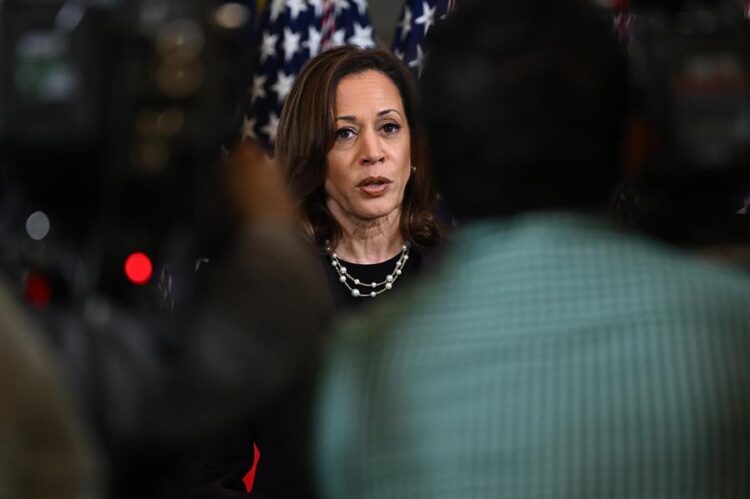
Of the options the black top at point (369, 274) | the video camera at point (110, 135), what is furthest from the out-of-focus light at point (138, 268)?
the black top at point (369, 274)

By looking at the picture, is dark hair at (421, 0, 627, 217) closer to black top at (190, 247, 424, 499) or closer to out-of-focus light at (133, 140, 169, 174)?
out-of-focus light at (133, 140, 169, 174)

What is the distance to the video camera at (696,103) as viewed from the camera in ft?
4.77

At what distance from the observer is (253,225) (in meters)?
1.40

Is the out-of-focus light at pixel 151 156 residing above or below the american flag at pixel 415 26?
below

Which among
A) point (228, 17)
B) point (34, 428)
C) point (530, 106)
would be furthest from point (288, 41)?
point (34, 428)

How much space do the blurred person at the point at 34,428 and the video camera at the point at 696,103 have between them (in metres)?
0.68

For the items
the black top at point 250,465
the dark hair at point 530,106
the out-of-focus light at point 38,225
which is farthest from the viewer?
the black top at point 250,465

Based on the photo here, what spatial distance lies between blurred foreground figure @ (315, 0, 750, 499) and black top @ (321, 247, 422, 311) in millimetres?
1422

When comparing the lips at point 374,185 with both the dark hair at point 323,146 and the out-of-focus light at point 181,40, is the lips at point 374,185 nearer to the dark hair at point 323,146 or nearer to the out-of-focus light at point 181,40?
the dark hair at point 323,146

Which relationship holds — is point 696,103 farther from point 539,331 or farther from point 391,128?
point 391,128

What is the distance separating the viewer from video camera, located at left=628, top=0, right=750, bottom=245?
1.46m

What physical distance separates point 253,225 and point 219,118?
124 millimetres

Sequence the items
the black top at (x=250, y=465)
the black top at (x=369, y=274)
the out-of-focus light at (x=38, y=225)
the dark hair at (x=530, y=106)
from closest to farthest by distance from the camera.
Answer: the dark hair at (x=530, y=106)
the out-of-focus light at (x=38, y=225)
the black top at (x=250, y=465)
the black top at (x=369, y=274)

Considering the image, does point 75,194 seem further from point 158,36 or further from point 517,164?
point 517,164
